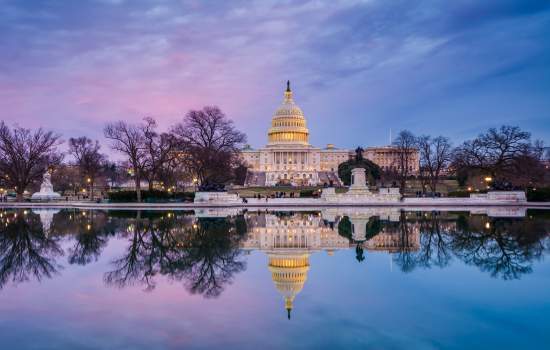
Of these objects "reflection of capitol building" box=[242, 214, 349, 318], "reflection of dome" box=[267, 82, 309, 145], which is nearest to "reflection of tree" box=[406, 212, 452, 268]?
"reflection of capitol building" box=[242, 214, 349, 318]

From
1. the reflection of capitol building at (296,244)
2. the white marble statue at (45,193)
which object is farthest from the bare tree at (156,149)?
the reflection of capitol building at (296,244)

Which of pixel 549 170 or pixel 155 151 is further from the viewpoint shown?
pixel 549 170

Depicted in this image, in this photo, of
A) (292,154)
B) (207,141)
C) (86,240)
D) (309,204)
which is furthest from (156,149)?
(292,154)

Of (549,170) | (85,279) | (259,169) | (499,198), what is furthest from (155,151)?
(259,169)

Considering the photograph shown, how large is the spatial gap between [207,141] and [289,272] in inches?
1564

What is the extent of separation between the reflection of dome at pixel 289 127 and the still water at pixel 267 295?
12009 cm

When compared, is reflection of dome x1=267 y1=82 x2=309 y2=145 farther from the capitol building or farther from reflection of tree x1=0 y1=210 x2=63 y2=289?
reflection of tree x1=0 y1=210 x2=63 y2=289

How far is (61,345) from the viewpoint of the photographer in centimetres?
678

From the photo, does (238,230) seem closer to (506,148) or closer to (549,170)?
(506,148)

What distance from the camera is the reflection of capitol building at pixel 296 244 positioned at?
1061 centimetres

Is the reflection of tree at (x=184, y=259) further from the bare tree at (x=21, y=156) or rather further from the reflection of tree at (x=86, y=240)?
the bare tree at (x=21, y=156)

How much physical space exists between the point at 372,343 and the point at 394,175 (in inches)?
2904

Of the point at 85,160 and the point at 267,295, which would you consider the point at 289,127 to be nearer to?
the point at 85,160

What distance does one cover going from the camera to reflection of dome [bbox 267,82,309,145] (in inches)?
5374
